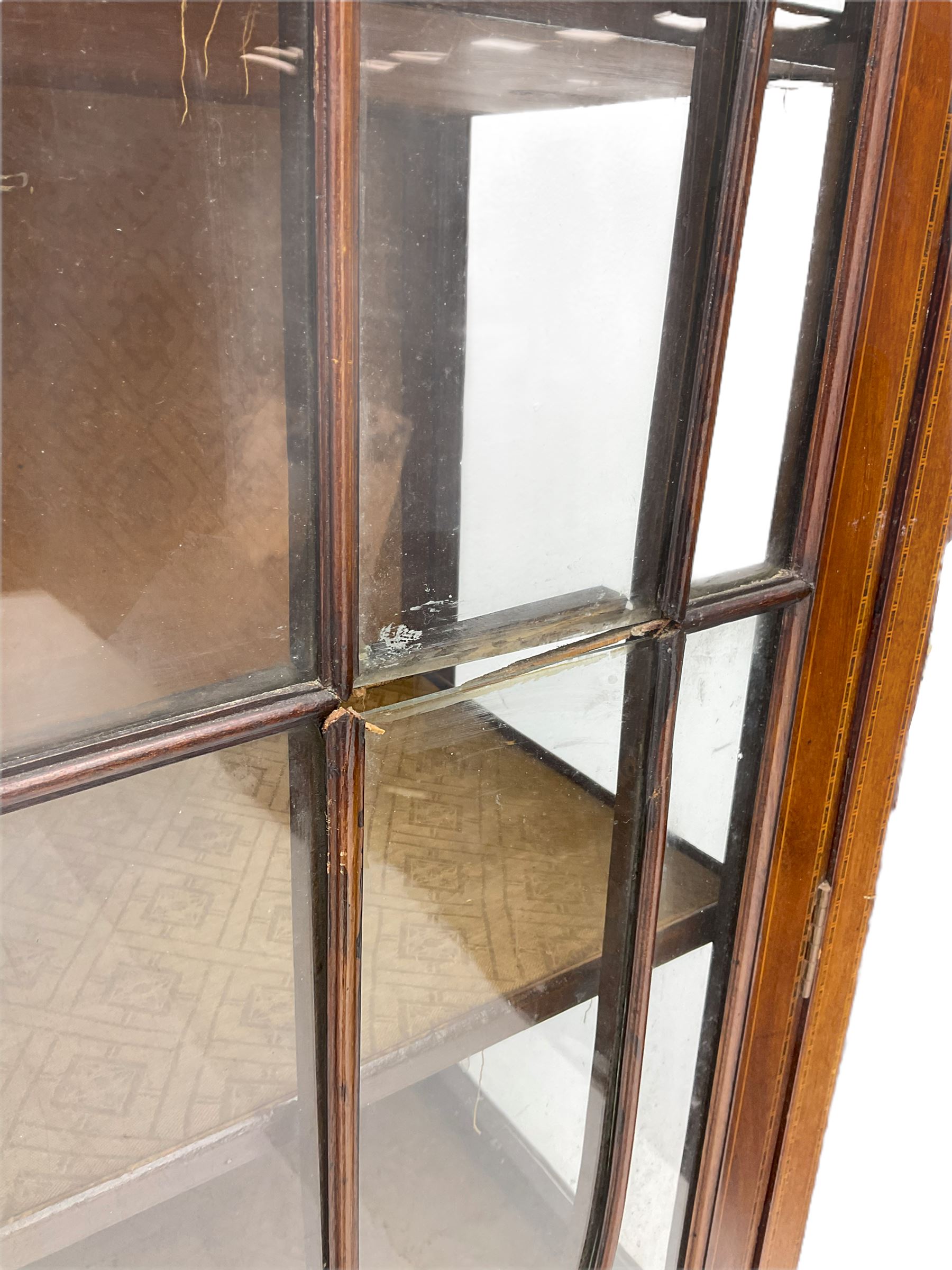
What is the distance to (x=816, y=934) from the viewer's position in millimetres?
889

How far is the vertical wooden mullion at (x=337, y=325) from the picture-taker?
48cm

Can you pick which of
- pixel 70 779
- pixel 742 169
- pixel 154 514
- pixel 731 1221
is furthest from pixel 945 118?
pixel 731 1221

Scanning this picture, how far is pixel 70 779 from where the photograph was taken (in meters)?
0.50

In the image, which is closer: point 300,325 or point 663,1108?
point 300,325

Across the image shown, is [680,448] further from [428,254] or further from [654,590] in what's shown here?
[428,254]

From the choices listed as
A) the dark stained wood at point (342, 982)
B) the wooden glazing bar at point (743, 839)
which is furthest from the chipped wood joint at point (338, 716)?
the wooden glazing bar at point (743, 839)

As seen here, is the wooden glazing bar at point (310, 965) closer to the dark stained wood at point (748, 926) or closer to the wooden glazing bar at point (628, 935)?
the wooden glazing bar at point (628, 935)

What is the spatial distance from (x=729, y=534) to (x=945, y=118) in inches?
13.3

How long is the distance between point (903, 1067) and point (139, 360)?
40.6 inches

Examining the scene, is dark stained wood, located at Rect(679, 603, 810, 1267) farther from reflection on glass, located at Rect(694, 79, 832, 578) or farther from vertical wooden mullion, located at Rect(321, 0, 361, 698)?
vertical wooden mullion, located at Rect(321, 0, 361, 698)

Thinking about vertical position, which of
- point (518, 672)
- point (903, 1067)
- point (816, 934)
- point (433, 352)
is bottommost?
point (903, 1067)

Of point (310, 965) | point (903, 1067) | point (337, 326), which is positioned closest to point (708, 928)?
point (903, 1067)

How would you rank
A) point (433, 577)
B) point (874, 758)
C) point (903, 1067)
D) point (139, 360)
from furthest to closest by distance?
point (903, 1067), point (874, 758), point (433, 577), point (139, 360)

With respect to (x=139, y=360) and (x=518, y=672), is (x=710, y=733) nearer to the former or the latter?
(x=518, y=672)
